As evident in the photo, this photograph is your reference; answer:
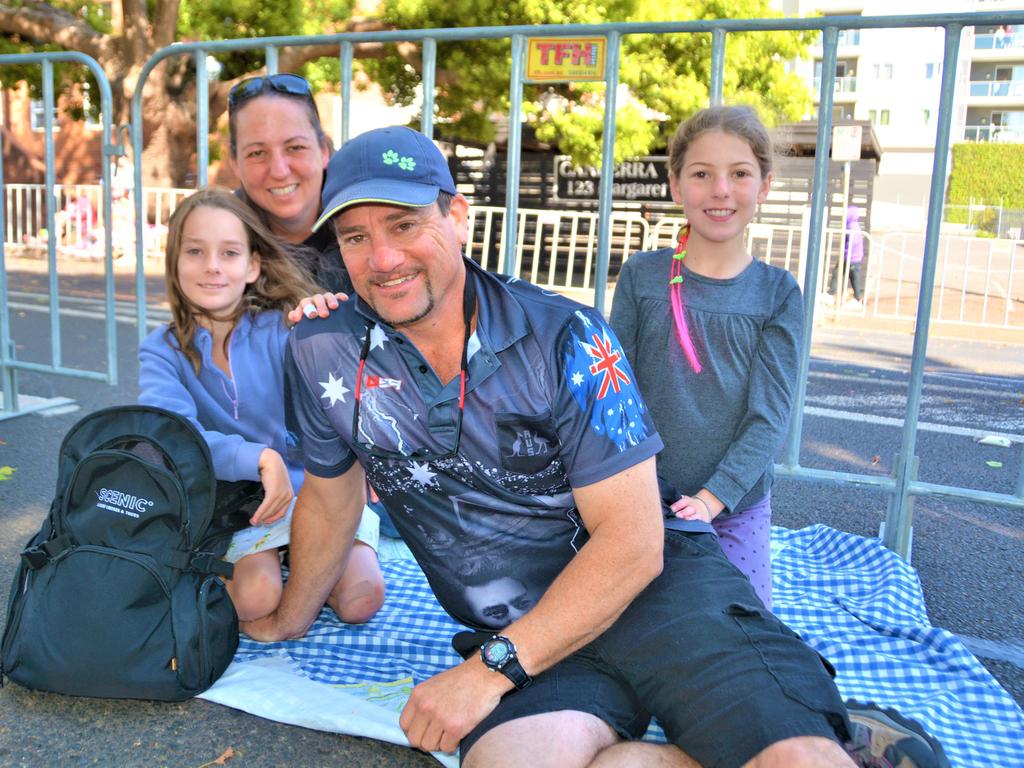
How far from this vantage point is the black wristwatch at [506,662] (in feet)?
6.41

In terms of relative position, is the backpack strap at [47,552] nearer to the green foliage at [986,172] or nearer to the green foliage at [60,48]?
the green foliage at [60,48]

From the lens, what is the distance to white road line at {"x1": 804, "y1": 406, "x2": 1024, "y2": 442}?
19.2 ft

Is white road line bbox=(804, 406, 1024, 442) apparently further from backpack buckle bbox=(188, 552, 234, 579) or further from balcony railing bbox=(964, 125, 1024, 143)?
balcony railing bbox=(964, 125, 1024, 143)

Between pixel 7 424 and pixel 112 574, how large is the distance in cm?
341

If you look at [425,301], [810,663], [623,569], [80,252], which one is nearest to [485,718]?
[623,569]

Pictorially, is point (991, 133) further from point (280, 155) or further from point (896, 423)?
point (280, 155)

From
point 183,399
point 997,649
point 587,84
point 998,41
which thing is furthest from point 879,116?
point 183,399

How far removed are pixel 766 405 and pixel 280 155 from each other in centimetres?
183

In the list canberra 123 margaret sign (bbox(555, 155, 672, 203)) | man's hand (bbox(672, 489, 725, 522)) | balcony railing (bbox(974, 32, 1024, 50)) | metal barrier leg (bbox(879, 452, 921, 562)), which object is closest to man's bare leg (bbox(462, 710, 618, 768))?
man's hand (bbox(672, 489, 725, 522))

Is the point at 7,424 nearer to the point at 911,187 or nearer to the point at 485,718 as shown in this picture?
the point at 485,718

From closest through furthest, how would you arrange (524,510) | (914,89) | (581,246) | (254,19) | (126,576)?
(524,510), (126,576), (254,19), (581,246), (914,89)

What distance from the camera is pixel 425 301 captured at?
2072 millimetres

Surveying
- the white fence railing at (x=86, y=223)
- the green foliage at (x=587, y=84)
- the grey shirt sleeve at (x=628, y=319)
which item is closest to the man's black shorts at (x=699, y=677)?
the grey shirt sleeve at (x=628, y=319)

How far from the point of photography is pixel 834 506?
4.48m
